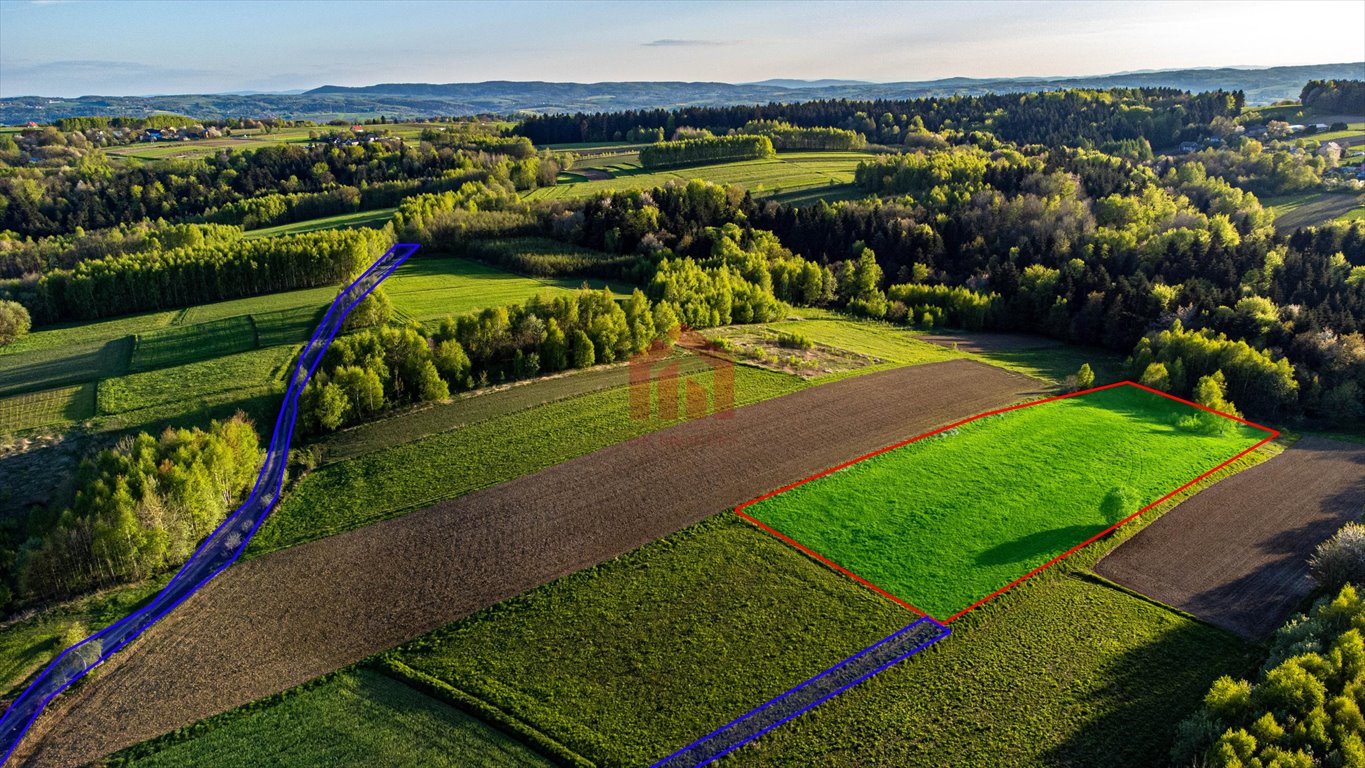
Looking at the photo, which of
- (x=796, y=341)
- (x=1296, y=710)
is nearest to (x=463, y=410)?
(x=796, y=341)

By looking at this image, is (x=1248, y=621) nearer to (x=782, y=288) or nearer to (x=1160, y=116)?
(x=782, y=288)

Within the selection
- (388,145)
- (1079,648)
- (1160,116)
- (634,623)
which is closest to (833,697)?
(634,623)

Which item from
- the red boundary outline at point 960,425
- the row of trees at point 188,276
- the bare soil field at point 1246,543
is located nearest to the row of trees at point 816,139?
the row of trees at point 188,276

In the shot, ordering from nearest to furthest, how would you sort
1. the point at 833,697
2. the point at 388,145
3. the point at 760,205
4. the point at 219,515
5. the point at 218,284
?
1. the point at 833,697
2. the point at 219,515
3. the point at 218,284
4. the point at 760,205
5. the point at 388,145

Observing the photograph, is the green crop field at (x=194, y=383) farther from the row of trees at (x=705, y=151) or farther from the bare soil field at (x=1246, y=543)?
the row of trees at (x=705, y=151)

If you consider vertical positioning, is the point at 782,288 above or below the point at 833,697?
above
